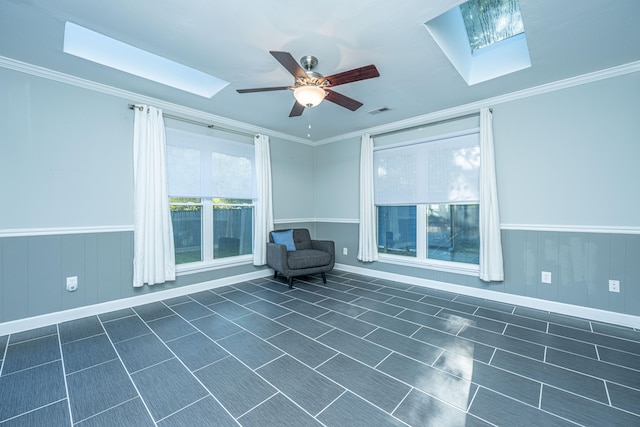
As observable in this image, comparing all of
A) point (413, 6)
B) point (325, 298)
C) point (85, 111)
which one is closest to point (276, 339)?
point (325, 298)

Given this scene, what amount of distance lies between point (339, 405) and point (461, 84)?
10.6 feet

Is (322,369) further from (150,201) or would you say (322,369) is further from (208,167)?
(208,167)

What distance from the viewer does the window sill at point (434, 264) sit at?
3.55 meters

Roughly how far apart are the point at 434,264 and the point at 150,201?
12.8ft

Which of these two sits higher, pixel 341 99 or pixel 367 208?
pixel 341 99

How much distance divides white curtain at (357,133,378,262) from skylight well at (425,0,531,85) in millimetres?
1834

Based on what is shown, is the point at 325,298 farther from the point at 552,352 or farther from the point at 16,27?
the point at 16,27

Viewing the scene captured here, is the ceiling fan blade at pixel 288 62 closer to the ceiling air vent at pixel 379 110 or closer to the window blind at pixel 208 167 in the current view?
the ceiling air vent at pixel 379 110

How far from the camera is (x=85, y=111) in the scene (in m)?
2.87

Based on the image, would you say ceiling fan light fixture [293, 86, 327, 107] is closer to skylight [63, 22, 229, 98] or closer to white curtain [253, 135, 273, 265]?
skylight [63, 22, 229, 98]

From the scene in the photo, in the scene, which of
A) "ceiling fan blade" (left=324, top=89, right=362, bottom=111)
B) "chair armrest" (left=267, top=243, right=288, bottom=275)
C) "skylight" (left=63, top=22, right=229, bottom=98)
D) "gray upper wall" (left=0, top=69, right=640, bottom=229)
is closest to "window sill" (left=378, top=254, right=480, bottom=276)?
"gray upper wall" (left=0, top=69, right=640, bottom=229)

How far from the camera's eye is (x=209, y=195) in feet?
12.6

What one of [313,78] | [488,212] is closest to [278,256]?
[313,78]

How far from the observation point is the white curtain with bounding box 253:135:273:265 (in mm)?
4328
